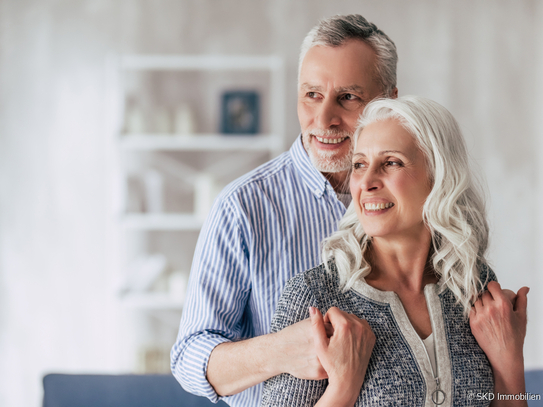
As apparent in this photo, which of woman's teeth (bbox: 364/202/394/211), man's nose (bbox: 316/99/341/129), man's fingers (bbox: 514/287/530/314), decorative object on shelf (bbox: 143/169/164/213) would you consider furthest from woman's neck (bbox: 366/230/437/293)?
decorative object on shelf (bbox: 143/169/164/213)

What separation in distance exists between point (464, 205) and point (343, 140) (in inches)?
13.9

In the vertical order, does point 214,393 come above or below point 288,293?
below

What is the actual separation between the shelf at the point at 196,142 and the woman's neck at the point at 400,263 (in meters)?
1.94

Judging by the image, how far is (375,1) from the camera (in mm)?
3391

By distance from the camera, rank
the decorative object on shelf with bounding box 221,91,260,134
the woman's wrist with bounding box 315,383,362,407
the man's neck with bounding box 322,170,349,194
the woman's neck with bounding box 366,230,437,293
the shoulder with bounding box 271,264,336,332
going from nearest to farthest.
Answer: the woman's wrist with bounding box 315,383,362,407 < the shoulder with bounding box 271,264,336,332 < the woman's neck with bounding box 366,230,437,293 < the man's neck with bounding box 322,170,349,194 < the decorative object on shelf with bounding box 221,91,260,134

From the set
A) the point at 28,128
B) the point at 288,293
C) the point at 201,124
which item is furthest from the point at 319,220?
the point at 28,128

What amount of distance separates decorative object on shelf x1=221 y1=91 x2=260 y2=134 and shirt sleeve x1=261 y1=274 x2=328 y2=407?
7.31 ft

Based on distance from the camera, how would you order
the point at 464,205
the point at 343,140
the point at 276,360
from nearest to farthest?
1. the point at 276,360
2. the point at 464,205
3. the point at 343,140

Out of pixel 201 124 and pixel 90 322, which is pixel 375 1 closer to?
pixel 201 124

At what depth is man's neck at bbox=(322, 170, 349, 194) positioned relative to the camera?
143 cm

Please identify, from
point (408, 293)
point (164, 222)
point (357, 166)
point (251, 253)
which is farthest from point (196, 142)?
point (408, 293)

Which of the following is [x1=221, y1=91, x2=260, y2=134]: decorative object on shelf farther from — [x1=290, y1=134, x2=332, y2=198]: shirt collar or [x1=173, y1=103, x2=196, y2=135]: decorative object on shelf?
[x1=290, y1=134, x2=332, y2=198]: shirt collar

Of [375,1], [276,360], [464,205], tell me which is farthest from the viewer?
[375,1]

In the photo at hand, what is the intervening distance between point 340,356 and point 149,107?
2695 millimetres
